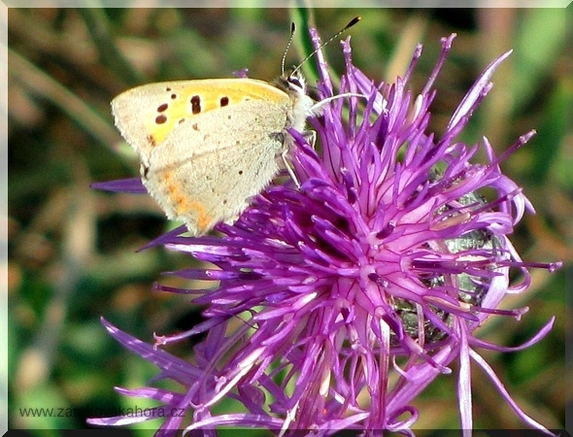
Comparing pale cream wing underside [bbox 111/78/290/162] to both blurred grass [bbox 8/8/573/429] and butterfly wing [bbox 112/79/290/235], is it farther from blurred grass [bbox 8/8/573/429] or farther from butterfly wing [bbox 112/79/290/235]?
blurred grass [bbox 8/8/573/429]

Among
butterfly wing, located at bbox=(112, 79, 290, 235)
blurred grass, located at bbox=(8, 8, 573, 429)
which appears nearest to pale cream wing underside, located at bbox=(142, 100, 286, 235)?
butterfly wing, located at bbox=(112, 79, 290, 235)

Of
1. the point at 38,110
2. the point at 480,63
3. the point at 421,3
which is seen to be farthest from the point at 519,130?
the point at 38,110

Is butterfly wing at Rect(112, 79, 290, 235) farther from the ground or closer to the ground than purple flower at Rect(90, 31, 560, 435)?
farther from the ground

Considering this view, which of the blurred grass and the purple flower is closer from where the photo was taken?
the purple flower

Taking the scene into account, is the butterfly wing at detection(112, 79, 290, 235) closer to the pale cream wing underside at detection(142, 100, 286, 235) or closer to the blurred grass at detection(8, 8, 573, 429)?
the pale cream wing underside at detection(142, 100, 286, 235)

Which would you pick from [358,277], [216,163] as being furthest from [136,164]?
[358,277]

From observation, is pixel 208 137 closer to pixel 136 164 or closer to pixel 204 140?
pixel 204 140

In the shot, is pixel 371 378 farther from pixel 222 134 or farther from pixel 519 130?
pixel 519 130
